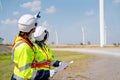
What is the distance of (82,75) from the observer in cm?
1373

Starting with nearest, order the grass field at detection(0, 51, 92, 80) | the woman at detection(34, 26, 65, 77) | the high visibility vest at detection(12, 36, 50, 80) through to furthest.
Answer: the high visibility vest at detection(12, 36, 50, 80) → the woman at detection(34, 26, 65, 77) → the grass field at detection(0, 51, 92, 80)

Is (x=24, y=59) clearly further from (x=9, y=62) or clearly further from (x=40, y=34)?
(x=9, y=62)

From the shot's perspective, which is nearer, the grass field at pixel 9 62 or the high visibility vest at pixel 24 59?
the high visibility vest at pixel 24 59

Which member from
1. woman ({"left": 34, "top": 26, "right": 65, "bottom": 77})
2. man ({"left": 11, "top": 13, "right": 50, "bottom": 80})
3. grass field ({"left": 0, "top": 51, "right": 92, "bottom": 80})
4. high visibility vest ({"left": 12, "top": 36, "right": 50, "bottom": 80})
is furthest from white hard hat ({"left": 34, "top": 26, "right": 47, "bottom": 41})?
grass field ({"left": 0, "top": 51, "right": 92, "bottom": 80})

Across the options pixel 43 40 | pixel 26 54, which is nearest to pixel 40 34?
pixel 43 40

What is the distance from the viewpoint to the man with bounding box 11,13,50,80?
4.22m

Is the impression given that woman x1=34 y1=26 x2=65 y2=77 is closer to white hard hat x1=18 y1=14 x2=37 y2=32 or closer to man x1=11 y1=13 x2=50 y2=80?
man x1=11 y1=13 x2=50 y2=80

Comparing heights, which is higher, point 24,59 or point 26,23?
point 26,23

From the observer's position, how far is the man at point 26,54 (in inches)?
166

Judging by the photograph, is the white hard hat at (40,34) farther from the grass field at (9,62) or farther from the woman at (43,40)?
the grass field at (9,62)

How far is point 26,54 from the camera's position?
422 centimetres

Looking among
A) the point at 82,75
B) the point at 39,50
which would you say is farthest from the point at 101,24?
the point at 39,50

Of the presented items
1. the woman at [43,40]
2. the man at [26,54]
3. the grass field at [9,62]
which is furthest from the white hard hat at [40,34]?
the grass field at [9,62]

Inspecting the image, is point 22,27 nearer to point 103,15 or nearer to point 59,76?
point 59,76
